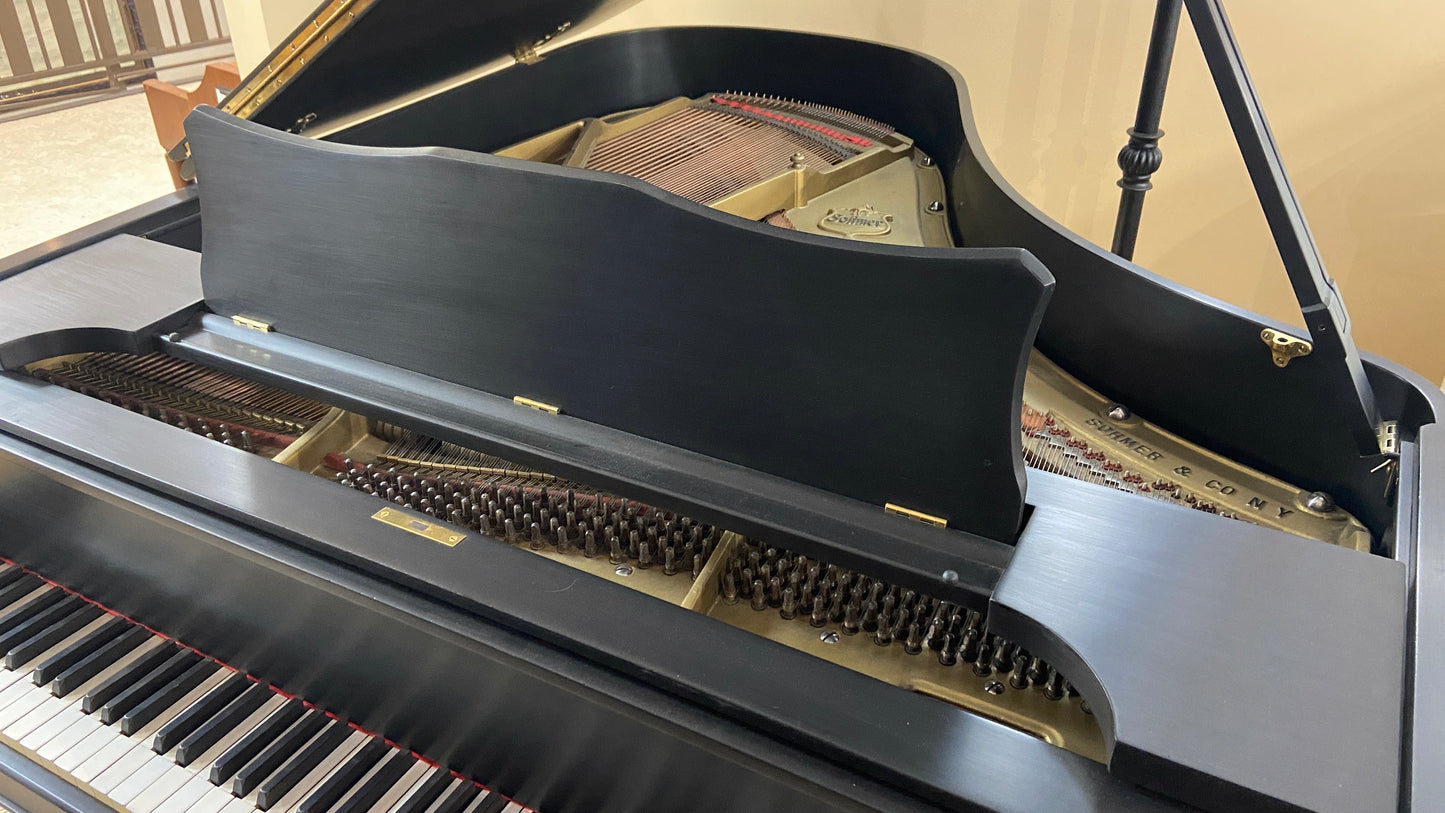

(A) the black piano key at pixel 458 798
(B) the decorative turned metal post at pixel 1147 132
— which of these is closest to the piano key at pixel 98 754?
(A) the black piano key at pixel 458 798

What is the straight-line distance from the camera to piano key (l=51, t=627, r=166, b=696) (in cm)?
171

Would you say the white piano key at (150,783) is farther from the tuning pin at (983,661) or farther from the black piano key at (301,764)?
the tuning pin at (983,661)

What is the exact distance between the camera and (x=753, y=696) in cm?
122

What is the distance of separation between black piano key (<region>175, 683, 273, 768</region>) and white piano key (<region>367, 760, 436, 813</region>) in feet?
1.04

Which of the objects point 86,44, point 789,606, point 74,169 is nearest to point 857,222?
point 789,606

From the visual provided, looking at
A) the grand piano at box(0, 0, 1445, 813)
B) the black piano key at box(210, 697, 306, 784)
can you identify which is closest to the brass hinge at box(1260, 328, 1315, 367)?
the grand piano at box(0, 0, 1445, 813)

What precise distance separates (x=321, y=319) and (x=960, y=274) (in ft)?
4.02

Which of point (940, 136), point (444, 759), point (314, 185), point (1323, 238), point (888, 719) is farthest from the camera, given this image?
point (1323, 238)

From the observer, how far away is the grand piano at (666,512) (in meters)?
1.18

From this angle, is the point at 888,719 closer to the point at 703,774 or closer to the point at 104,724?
the point at 703,774

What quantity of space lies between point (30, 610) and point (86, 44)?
7.92m

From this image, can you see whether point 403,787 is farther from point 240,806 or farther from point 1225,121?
point 1225,121

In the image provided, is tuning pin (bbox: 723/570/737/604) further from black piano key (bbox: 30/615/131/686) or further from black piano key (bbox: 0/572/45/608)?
black piano key (bbox: 0/572/45/608)

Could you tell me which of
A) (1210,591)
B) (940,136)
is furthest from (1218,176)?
(1210,591)
